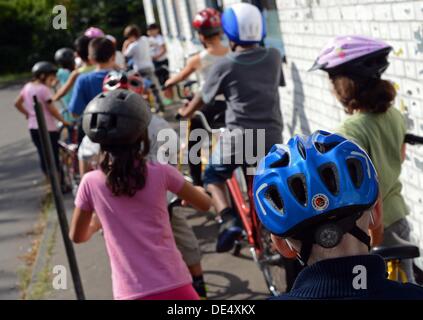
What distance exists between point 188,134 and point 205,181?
136cm

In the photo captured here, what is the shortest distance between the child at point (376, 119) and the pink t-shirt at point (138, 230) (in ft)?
3.10

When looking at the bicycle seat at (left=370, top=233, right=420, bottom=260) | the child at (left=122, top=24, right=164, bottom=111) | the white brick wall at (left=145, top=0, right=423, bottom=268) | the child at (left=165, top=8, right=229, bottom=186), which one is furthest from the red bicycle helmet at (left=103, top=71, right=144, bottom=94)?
the child at (left=122, top=24, right=164, bottom=111)

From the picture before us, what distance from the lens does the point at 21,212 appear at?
9.50m

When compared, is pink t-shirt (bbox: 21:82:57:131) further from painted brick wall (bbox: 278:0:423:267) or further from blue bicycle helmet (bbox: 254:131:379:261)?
blue bicycle helmet (bbox: 254:131:379:261)

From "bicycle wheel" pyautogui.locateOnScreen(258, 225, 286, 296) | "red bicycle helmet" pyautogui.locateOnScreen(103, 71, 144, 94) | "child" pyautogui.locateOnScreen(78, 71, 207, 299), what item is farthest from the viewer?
"bicycle wheel" pyautogui.locateOnScreen(258, 225, 286, 296)

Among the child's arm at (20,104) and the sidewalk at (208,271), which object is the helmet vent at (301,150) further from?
the child's arm at (20,104)

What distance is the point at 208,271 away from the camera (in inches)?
236

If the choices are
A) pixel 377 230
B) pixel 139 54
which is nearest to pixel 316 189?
pixel 377 230

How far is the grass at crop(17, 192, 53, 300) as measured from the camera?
6.56 meters

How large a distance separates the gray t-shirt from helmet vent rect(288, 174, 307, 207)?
2871mm

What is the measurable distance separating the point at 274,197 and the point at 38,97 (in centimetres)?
696

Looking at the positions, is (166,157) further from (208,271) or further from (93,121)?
(208,271)

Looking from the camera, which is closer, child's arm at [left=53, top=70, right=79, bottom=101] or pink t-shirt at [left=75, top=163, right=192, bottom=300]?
pink t-shirt at [left=75, top=163, right=192, bottom=300]
